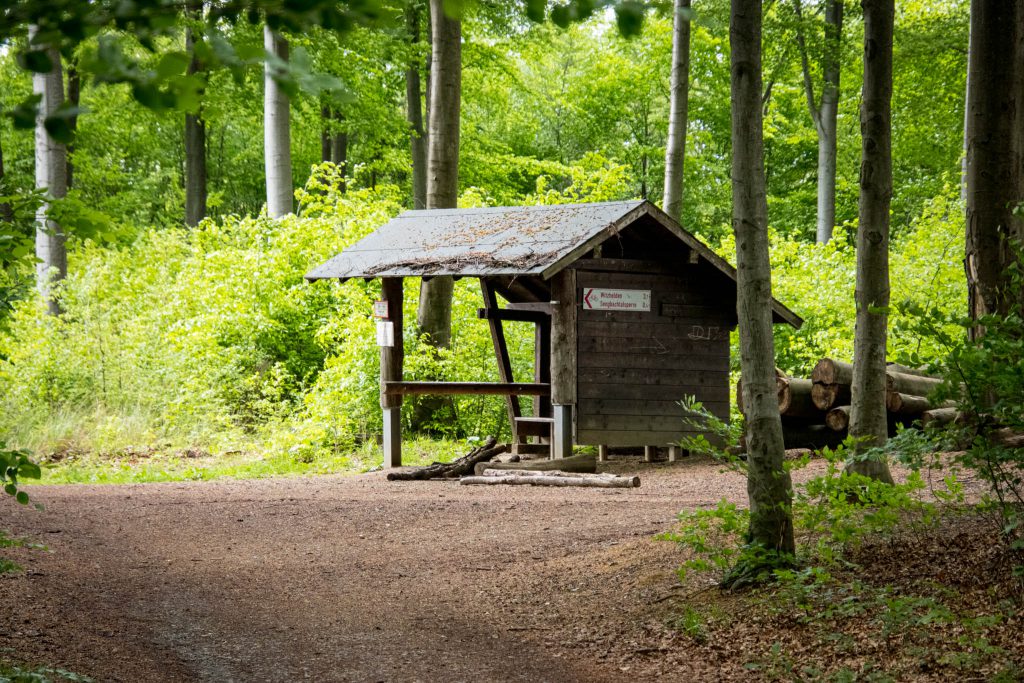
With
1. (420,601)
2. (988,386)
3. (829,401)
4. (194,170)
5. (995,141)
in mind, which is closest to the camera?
(988,386)

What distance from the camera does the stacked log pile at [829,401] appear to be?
13672 millimetres

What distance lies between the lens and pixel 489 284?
51.4 feet

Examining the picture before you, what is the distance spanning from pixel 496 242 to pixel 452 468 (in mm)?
2869

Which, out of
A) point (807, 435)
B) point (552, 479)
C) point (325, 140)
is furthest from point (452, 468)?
point (325, 140)

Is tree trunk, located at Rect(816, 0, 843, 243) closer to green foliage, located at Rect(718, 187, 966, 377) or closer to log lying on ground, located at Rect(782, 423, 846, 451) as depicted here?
green foliage, located at Rect(718, 187, 966, 377)

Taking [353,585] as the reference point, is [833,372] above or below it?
above

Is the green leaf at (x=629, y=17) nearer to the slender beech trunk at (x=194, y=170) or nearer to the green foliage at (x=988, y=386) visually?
the green foliage at (x=988, y=386)

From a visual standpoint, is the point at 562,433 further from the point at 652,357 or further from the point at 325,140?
the point at 325,140

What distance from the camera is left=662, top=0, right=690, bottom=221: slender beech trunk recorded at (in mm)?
18594

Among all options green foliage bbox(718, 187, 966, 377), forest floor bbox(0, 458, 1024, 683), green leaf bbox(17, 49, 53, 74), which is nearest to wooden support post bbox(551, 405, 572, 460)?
forest floor bbox(0, 458, 1024, 683)

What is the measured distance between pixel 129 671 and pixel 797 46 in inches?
916

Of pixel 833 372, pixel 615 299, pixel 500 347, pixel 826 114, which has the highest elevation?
pixel 826 114

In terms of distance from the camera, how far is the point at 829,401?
46.0ft

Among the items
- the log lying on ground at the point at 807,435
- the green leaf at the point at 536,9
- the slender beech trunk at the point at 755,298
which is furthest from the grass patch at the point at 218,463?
the green leaf at the point at 536,9
